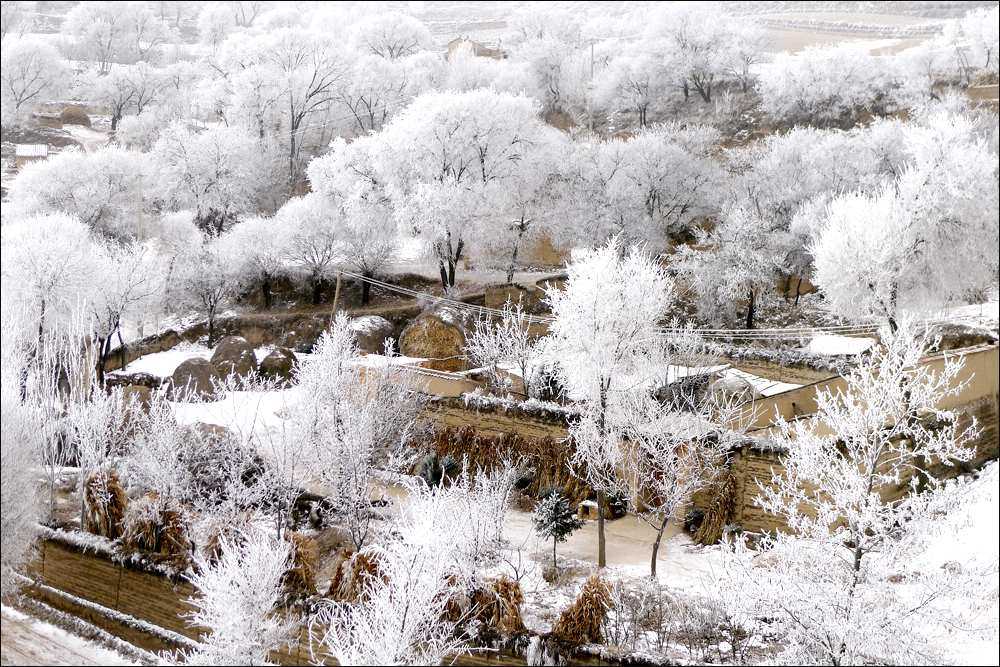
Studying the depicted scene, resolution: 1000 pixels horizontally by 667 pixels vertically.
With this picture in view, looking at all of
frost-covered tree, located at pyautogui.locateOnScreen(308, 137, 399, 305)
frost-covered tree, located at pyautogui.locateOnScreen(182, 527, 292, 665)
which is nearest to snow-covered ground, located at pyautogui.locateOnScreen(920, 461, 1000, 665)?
frost-covered tree, located at pyautogui.locateOnScreen(182, 527, 292, 665)

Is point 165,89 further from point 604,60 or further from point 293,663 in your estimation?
point 604,60

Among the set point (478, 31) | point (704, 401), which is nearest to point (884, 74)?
point (478, 31)

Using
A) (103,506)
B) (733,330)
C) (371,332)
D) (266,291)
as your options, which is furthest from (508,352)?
(266,291)

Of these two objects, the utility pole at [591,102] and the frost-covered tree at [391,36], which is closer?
the frost-covered tree at [391,36]

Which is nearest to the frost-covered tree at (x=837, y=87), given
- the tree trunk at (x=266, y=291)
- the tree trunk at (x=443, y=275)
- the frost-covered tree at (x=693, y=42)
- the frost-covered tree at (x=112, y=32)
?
the frost-covered tree at (x=693, y=42)

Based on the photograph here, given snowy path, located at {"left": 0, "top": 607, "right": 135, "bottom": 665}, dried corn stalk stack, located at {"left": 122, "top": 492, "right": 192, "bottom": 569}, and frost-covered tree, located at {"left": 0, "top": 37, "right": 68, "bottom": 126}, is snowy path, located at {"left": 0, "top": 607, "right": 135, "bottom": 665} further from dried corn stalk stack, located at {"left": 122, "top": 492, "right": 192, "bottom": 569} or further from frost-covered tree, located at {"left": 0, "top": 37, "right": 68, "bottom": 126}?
frost-covered tree, located at {"left": 0, "top": 37, "right": 68, "bottom": 126}

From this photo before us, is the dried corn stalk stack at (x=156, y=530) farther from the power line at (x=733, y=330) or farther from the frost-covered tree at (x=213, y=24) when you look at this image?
the frost-covered tree at (x=213, y=24)
